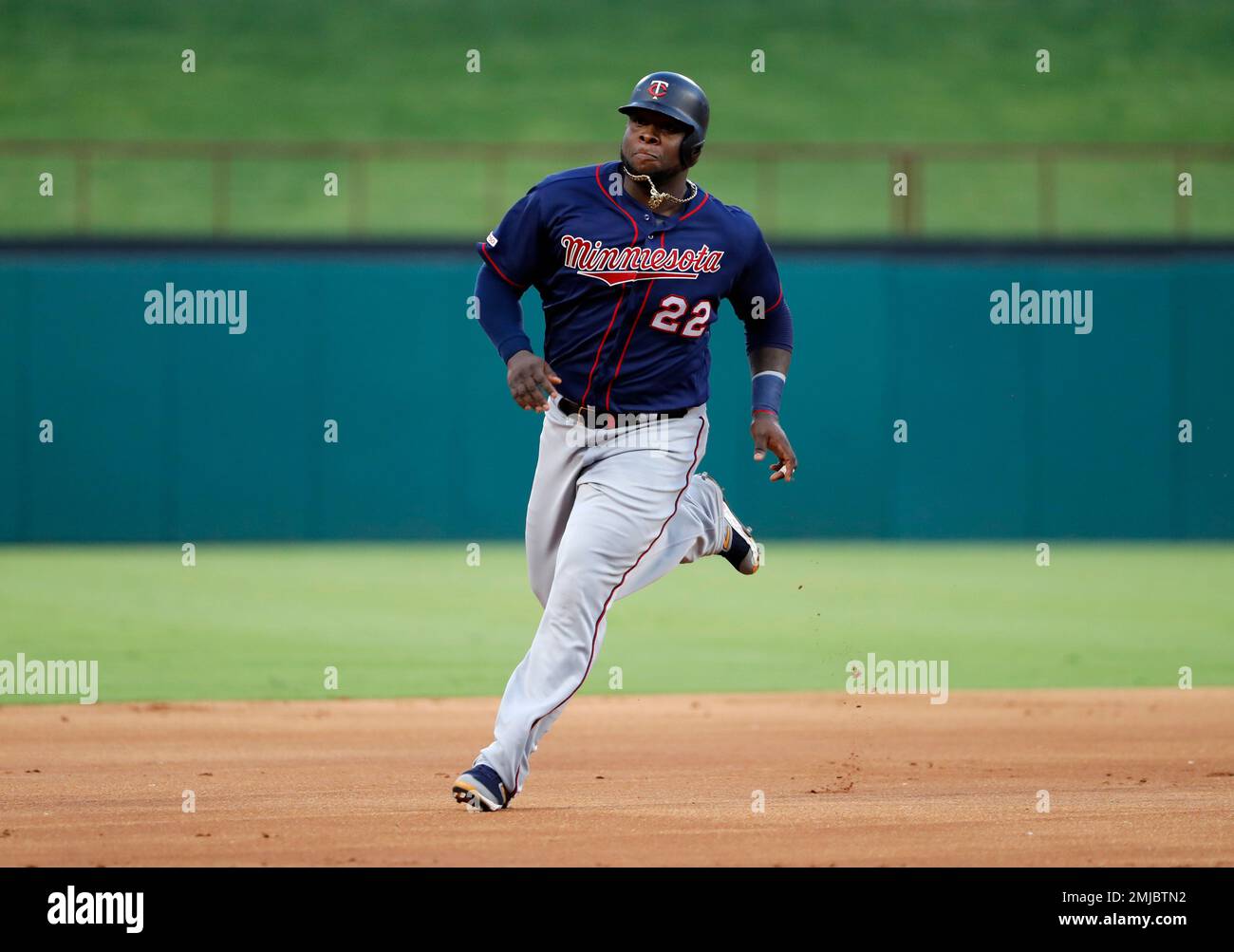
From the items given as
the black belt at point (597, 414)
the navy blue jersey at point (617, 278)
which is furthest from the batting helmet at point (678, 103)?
the black belt at point (597, 414)

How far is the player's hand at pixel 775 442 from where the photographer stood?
19.0 feet

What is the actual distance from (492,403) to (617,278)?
13.7 m

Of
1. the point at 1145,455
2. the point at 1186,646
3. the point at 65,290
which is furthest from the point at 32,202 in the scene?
the point at 1186,646

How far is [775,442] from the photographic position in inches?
230

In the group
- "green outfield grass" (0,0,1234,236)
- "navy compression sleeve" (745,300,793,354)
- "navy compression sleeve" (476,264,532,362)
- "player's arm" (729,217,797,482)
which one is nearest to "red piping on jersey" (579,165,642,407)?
"navy compression sleeve" (476,264,532,362)

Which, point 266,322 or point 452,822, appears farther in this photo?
point 266,322

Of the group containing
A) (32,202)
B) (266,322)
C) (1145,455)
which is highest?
(32,202)

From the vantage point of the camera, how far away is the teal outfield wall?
1883cm

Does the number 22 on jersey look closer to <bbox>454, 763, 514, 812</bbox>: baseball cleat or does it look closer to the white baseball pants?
the white baseball pants

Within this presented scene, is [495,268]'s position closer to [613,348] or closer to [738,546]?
[613,348]

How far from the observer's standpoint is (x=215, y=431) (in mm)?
18891

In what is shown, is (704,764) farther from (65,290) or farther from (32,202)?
(32,202)

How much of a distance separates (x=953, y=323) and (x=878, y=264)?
3.40 feet

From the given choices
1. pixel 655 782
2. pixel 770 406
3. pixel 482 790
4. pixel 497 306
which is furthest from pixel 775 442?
pixel 482 790
